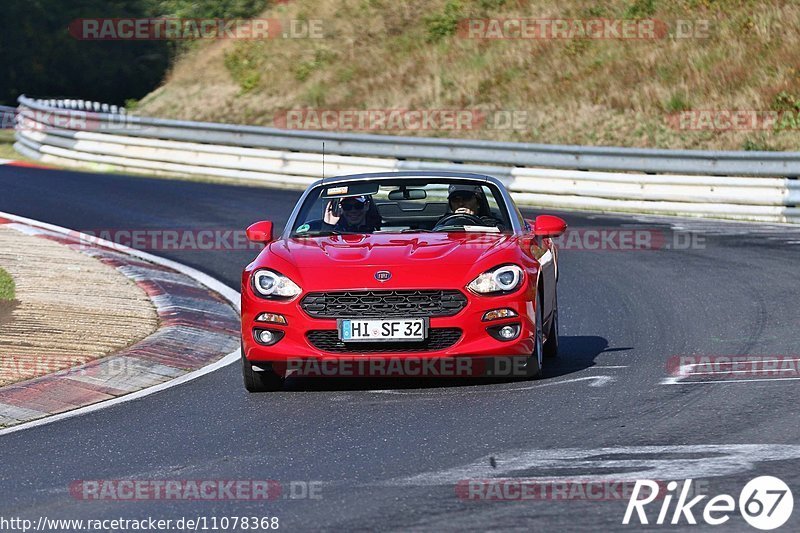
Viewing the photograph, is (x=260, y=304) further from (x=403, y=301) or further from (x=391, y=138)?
(x=391, y=138)

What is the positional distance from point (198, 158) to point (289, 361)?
17.9 m

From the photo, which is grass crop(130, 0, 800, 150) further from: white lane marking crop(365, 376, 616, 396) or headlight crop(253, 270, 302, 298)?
headlight crop(253, 270, 302, 298)

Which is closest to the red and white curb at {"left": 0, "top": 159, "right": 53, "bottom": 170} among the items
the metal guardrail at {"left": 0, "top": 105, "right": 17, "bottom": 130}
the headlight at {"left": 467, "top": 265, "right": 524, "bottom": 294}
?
the metal guardrail at {"left": 0, "top": 105, "right": 17, "bottom": 130}

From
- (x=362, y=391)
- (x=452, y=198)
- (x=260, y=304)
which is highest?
(x=452, y=198)

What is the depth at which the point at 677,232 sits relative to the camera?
Result: 17.8 meters

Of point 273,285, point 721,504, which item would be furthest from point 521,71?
point 721,504

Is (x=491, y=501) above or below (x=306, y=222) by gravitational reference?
below

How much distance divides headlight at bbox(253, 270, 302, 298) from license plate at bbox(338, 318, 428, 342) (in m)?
A: 0.41

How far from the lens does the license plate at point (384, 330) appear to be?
27.2 ft

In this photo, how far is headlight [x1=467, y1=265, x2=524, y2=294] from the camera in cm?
845

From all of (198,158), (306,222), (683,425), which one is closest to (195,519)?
(683,425)

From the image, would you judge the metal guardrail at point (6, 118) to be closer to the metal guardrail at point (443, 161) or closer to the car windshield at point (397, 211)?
the metal guardrail at point (443, 161)

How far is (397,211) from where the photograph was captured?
33.2 ft

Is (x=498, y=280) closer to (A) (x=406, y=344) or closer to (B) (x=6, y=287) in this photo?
(A) (x=406, y=344)
